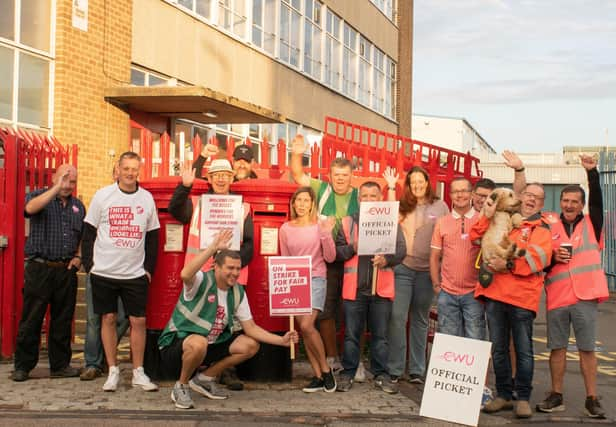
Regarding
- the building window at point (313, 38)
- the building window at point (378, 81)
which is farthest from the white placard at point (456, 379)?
the building window at point (378, 81)

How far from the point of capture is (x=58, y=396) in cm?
747

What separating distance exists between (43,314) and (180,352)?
1.80 meters

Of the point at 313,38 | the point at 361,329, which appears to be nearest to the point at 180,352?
the point at 361,329

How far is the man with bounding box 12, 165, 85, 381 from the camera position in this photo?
825cm

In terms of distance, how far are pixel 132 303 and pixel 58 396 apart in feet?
3.13

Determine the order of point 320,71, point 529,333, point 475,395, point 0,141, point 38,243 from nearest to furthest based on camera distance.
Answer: point 475,395 → point 529,333 → point 38,243 → point 0,141 → point 320,71

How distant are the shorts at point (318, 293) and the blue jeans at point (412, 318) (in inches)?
31.3

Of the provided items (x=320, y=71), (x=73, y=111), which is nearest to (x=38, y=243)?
(x=73, y=111)

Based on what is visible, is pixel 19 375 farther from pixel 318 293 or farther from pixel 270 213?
pixel 318 293

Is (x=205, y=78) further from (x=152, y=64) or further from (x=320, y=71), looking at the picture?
(x=320, y=71)

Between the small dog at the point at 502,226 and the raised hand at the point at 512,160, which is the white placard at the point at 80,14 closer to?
the raised hand at the point at 512,160

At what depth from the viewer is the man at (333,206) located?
328 inches

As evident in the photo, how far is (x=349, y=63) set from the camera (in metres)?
32.7

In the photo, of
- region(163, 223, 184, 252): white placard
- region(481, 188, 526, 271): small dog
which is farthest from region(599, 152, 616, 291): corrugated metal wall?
region(163, 223, 184, 252): white placard
